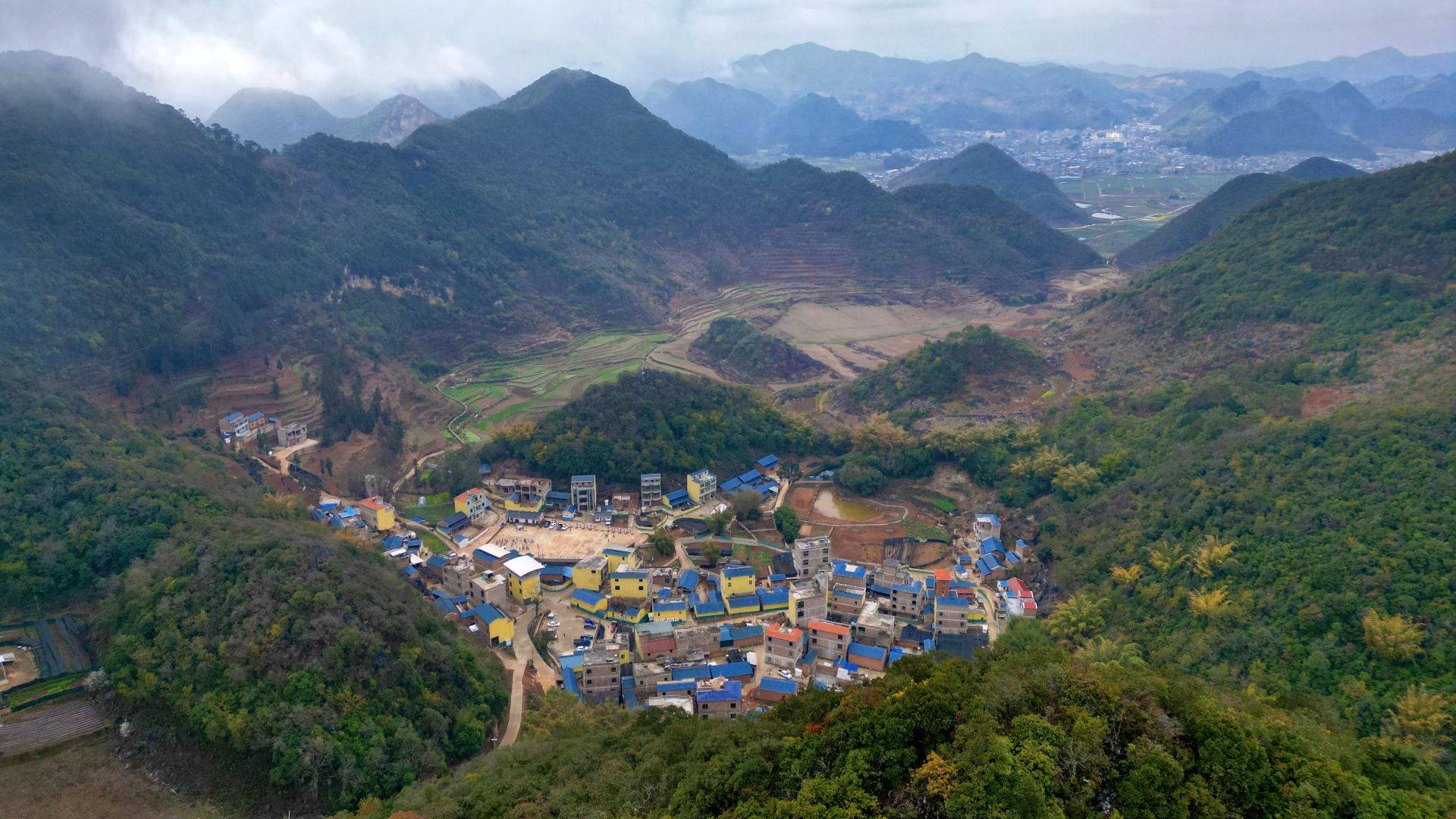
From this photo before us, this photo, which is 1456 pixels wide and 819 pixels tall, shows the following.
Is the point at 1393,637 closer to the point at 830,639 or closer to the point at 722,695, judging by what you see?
the point at 830,639

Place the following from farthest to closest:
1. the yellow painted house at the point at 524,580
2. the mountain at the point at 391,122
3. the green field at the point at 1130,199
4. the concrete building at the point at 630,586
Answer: the mountain at the point at 391,122 < the green field at the point at 1130,199 < the yellow painted house at the point at 524,580 < the concrete building at the point at 630,586

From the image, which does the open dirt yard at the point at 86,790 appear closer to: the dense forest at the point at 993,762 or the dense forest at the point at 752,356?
the dense forest at the point at 993,762

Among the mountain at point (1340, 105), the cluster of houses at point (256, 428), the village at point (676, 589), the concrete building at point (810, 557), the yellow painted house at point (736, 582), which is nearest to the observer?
the village at point (676, 589)

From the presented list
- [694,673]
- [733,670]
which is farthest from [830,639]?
[694,673]

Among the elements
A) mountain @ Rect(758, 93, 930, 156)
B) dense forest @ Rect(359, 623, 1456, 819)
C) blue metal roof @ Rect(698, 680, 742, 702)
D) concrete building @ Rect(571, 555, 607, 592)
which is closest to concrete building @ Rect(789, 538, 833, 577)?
concrete building @ Rect(571, 555, 607, 592)

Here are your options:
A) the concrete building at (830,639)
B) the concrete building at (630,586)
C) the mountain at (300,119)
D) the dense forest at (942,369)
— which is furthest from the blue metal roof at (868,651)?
the mountain at (300,119)

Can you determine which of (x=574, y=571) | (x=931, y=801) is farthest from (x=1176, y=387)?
(x=931, y=801)

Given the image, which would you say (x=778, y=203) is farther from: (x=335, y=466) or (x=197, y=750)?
(x=197, y=750)
